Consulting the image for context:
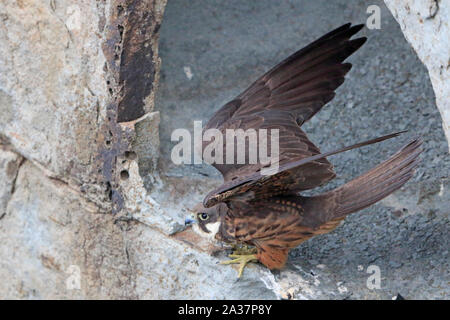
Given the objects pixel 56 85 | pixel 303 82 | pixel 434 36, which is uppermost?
pixel 56 85

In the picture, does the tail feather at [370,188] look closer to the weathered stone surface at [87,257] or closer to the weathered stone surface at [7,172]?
the weathered stone surface at [87,257]

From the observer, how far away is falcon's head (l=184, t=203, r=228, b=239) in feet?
10.4

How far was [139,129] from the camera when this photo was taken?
3.36 metres

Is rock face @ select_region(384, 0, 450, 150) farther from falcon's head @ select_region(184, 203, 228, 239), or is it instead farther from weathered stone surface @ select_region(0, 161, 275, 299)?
weathered stone surface @ select_region(0, 161, 275, 299)

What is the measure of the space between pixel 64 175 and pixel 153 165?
21.9 inches

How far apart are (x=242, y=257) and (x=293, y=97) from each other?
878 millimetres

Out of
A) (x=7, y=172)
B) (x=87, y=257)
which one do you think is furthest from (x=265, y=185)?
(x=7, y=172)

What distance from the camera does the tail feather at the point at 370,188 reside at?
285 cm

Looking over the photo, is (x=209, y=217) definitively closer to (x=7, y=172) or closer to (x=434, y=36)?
(x=434, y=36)

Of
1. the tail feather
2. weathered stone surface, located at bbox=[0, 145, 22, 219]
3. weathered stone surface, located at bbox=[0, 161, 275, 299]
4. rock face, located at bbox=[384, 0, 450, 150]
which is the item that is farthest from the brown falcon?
weathered stone surface, located at bbox=[0, 145, 22, 219]

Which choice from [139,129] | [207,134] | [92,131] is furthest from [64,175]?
[207,134]

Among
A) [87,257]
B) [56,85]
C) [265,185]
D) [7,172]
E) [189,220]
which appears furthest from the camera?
[7,172]

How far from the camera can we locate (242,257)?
320 centimetres

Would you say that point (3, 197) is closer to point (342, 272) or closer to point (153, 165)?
point (153, 165)
